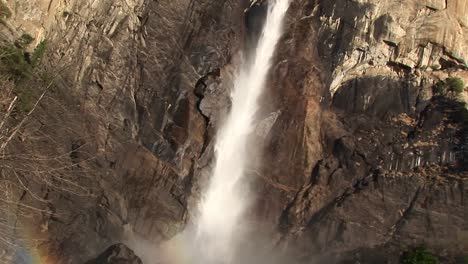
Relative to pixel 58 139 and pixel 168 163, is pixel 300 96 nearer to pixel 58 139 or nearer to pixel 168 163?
pixel 168 163

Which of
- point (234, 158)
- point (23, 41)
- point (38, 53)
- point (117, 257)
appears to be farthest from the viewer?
point (234, 158)

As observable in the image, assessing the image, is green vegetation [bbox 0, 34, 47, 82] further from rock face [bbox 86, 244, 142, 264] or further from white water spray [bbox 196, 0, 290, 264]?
white water spray [bbox 196, 0, 290, 264]

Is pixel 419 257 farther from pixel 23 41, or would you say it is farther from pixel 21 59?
pixel 23 41

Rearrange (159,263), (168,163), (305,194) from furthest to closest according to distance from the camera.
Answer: (305,194) → (168,163) → (159,263)

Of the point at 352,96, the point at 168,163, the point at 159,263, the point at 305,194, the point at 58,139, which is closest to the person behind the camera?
the point at 58,139

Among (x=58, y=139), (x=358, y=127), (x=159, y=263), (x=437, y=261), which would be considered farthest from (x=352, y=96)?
(x=58, y=139)

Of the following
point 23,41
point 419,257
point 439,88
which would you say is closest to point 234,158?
point 419,257

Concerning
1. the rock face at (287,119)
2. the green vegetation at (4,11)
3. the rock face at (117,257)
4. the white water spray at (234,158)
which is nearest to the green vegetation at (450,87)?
the rock face at (287,119)
